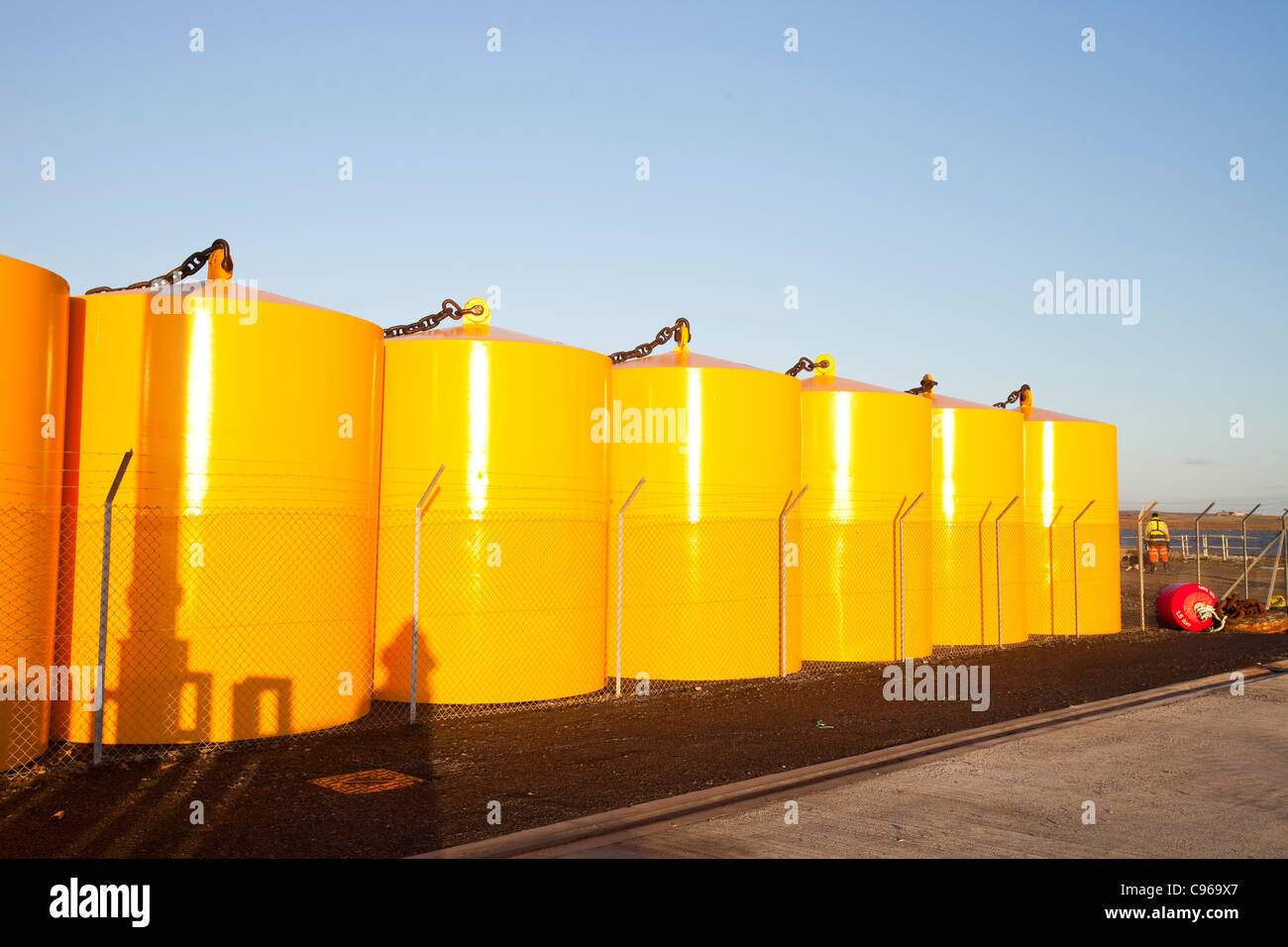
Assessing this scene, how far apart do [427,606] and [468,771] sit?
119 inches

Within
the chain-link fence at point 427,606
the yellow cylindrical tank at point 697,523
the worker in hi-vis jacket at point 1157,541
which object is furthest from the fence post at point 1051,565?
the worker in hi-vis jacket at point 1157,541

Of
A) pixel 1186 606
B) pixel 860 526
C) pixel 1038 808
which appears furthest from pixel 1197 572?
pixel 1038 808

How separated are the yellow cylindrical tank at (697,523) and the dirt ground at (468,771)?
0.63 m

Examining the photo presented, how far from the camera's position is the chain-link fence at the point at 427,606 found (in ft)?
28.3

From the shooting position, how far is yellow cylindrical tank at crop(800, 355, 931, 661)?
49.6ft

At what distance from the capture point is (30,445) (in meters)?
8.07

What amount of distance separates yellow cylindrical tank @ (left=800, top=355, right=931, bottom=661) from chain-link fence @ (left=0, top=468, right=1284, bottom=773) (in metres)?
0.04

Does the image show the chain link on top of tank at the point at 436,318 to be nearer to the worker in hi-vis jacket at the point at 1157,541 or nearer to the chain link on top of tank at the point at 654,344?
the chain link on top of tank at the point at 654,344

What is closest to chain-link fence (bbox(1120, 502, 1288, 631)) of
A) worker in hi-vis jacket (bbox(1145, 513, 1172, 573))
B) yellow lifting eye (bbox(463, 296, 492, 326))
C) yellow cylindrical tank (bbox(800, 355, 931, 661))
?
worker in hi-vis jacket (bbox(1145, 513, 1172, 573))

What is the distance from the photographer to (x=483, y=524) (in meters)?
10.9

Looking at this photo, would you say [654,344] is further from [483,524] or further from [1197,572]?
[1197,572]
